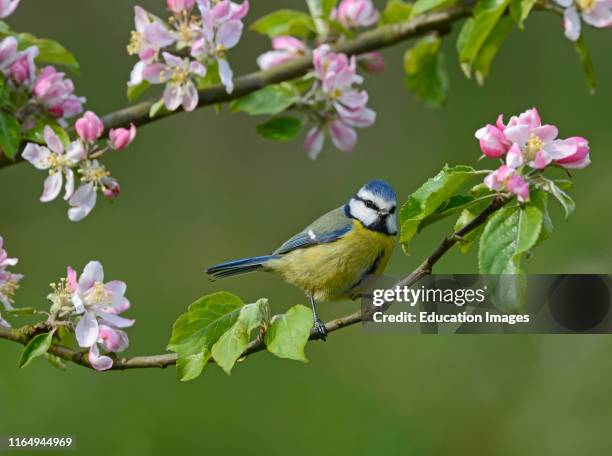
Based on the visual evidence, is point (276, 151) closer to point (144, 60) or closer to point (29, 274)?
point (29, 274)

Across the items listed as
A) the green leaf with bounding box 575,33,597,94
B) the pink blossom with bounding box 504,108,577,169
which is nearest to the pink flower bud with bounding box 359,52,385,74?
the green leaf with bounding box 575,33,597,94

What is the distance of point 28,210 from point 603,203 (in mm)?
2549

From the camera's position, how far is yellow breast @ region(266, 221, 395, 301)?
1.98 m

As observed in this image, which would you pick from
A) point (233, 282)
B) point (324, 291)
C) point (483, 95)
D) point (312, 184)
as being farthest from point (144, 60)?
point (483, 95)

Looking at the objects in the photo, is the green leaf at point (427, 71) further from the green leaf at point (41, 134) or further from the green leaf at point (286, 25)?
the green leaf at point (41, 134)

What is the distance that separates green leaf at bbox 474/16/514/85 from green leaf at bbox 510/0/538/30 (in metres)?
0.11

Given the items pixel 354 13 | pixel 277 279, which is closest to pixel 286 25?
pixel 354 13

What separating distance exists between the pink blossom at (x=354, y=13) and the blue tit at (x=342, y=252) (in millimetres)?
346

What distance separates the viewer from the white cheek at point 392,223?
6.95 ft

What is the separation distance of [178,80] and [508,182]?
2.25 ft

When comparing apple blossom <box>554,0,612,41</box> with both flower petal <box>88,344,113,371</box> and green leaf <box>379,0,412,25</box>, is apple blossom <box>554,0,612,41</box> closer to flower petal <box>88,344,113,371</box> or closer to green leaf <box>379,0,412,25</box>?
green leaf <box>379,0,412,25</box>

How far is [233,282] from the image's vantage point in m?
4.11

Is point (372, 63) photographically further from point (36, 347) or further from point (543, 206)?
point (36, 347)

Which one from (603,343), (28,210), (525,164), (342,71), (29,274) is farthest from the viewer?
(28,210)
